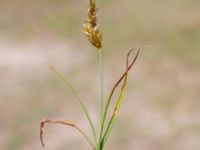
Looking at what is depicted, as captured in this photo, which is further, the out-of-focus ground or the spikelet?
A: the out-of-focus ground

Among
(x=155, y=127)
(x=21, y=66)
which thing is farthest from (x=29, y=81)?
(x=155, y=127)

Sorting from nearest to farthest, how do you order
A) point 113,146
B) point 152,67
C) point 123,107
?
1. point 113,146
2. point 123,107
3. point 152,67

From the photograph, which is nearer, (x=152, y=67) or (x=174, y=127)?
(x=174, y=127)

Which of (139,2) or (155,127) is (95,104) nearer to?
(155,127)

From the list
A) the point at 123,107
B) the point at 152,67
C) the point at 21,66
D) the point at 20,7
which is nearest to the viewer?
the point at 123,107

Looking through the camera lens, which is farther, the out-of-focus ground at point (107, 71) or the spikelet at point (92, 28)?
the out-of-focus ground at point (107, 71)

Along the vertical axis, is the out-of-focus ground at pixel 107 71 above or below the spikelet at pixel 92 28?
below

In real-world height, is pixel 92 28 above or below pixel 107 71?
above

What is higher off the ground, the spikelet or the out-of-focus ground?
the spikelet
